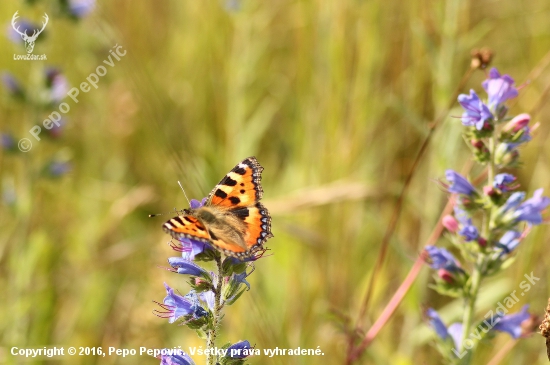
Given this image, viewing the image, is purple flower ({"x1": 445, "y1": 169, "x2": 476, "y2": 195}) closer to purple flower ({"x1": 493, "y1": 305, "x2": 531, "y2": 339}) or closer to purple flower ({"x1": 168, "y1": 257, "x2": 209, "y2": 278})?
purple flower ({"x1": 493, "y1": 305, "x2": 531, "y2": 339})

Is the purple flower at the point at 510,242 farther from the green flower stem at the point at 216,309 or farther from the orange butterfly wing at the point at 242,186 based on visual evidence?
the green flower stem at the point at 216,309

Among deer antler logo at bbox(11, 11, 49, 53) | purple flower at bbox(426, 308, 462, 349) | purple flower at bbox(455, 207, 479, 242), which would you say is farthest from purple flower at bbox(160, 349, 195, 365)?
deer antler logo at bbox(11, 11, 49, 53)

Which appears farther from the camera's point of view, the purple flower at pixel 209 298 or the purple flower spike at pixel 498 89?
the purple flower spike at pixel 498 89

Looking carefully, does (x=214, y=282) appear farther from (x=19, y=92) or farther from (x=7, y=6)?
(x=7, y=6)

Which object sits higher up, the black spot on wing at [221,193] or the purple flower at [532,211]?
the black spot on wing at [221,193]

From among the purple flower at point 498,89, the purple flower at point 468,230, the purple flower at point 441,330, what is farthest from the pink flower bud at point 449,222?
the purple flower at point 498,89

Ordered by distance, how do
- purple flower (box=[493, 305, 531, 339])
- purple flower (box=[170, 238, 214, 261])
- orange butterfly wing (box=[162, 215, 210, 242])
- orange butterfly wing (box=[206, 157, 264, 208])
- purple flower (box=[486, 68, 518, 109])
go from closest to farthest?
orange butterfly wing (box=[162, 215, 210, 242])
purple flower (box=[170, 238, 214, 261])
orange butterfly wing (box=[206, 157, 264, 208])
purple flower (box=[486, 68, 518, 109])
purple flower (box=[493, 305, 531, 339])
